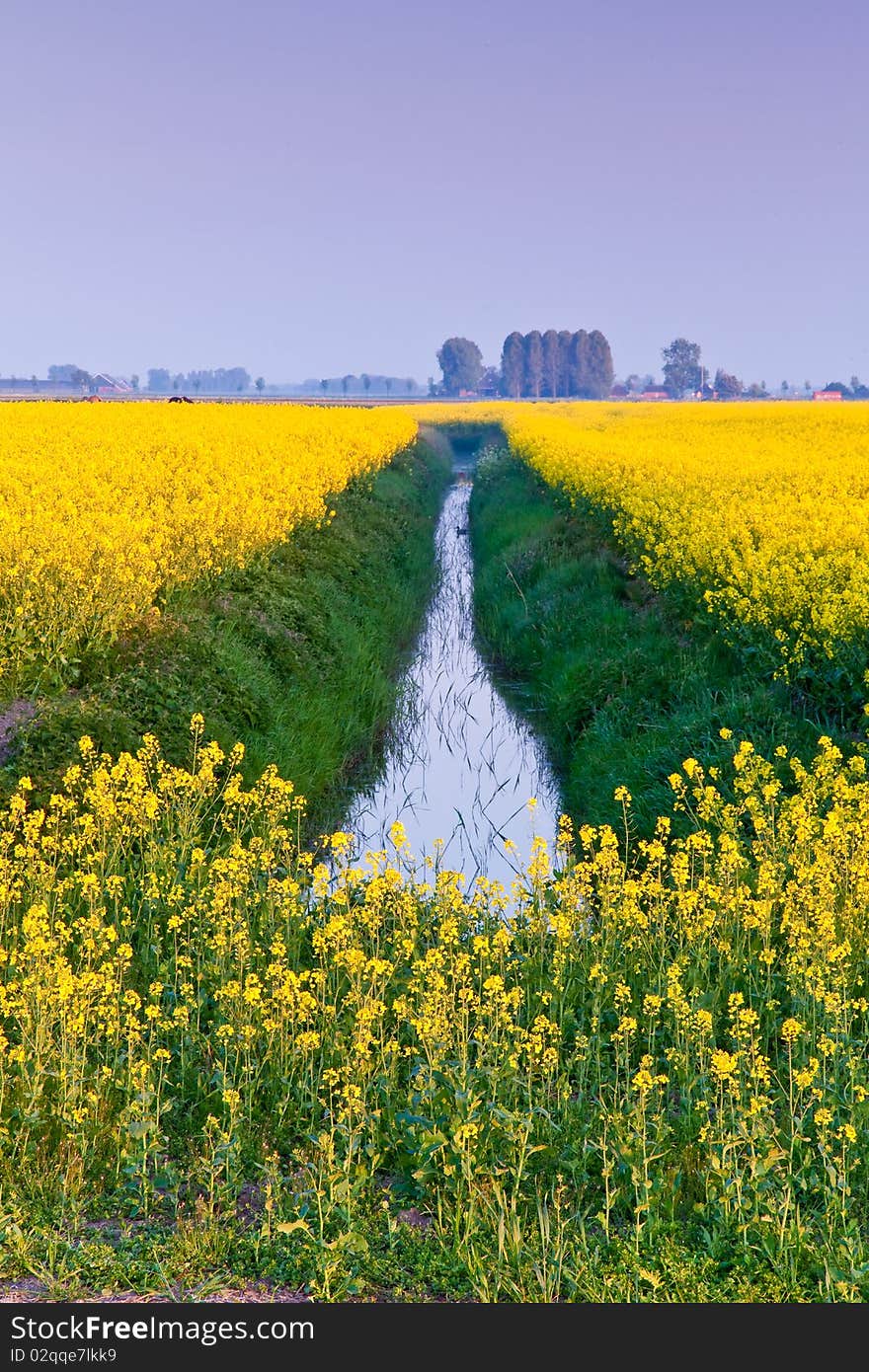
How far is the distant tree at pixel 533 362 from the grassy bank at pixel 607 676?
537 feet

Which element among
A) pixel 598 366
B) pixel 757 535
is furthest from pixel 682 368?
pixel 757 535

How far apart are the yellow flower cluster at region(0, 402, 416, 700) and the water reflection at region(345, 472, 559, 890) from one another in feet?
8.25

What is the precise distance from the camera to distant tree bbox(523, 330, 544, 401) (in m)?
178

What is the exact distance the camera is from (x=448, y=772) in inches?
468

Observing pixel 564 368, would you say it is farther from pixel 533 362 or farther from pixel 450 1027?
pixel 450 1027

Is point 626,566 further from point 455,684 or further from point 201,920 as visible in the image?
point 201,920

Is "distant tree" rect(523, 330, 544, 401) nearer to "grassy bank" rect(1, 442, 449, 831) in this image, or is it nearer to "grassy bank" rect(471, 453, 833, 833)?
"grassy bank" rect(471, 453, 833, 833)

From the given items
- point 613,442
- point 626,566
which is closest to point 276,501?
point 626,566

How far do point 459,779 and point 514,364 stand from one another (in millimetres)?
173139

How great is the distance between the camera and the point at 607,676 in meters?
12.0

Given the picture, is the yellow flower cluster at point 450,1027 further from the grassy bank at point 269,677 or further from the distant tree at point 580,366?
the distant tree at point 580,366

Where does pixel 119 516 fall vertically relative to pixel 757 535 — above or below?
above

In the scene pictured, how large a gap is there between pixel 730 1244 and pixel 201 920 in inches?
128

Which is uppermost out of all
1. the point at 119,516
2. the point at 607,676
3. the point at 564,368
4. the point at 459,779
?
the point at 564,368
